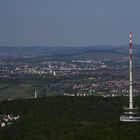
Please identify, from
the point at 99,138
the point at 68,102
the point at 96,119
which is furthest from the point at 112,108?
the point at 99,138

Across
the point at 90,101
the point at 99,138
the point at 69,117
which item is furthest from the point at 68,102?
the point at 99,138

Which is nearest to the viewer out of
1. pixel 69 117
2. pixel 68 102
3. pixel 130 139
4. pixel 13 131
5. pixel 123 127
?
pixel 130 139

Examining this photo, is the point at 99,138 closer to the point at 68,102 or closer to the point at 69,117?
the point at 69,117

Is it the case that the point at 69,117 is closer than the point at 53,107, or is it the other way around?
the point at 69,117

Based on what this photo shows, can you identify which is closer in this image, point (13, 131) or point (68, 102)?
point (13, 131)

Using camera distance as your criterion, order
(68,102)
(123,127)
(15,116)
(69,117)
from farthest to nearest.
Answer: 1. (68,102)
2. (15,116)
3. (69,117)
4. (123,127)

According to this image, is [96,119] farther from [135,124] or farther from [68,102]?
[68,102]

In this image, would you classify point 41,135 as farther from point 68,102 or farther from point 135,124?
point 68,102

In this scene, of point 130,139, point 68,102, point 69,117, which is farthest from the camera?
point 68,102

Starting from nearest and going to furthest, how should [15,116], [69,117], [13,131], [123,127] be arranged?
[123,127]
[13,131]
[69,117]
[15,116]
